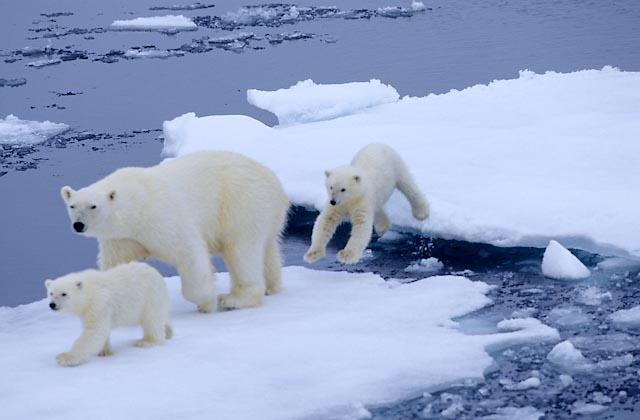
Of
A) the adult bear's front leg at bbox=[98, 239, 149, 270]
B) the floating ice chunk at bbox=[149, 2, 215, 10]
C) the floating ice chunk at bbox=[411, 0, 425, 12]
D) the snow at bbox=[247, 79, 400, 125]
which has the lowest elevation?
the adult bear's front leg at bbox=[98, 239, 149, 270]

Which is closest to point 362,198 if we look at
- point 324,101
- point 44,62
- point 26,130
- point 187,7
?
point 324,101

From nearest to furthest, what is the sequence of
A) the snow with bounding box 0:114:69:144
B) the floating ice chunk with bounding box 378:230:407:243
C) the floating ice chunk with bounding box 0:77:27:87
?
the floating ice chunk with bounding box 378:230:407:243 < the snow with bounding box 0:114:69:144 < the floating ice chunk with bounding box 0:77:27:87

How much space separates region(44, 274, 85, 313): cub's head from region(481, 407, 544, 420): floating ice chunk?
207cm

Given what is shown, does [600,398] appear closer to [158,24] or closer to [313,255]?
[313,255]

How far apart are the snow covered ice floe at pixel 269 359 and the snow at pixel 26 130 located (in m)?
5.88

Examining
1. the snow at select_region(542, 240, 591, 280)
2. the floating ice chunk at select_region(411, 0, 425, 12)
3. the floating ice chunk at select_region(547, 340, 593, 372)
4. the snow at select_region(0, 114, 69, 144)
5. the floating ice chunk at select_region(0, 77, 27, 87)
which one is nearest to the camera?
the floating ice chunk at select_region(547, 340, 593, 372)

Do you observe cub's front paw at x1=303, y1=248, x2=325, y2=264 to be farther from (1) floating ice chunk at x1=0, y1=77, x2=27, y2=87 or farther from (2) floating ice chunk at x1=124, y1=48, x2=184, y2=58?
(2) floating ice chunk at x1=124, y1=48, x2=184, y2=58

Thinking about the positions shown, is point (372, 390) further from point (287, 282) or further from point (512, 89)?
point (512, 89)

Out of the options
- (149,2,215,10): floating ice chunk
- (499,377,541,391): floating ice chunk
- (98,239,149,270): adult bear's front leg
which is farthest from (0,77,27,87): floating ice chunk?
(499,377,541,391): floating ice chunk

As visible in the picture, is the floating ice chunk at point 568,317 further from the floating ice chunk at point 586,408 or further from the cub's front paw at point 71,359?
the cub's front paw at point 71,359

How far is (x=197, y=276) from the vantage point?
6.46 m

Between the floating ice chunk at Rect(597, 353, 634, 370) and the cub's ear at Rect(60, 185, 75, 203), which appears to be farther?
the cub's ear at Rect(60, 185, 75, 203)

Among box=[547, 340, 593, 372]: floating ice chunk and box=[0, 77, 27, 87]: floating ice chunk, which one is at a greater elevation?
box=[0, 77, 27, 87]: floating ice chunk

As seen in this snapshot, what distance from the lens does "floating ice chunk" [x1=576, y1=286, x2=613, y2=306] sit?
6.71 meters
